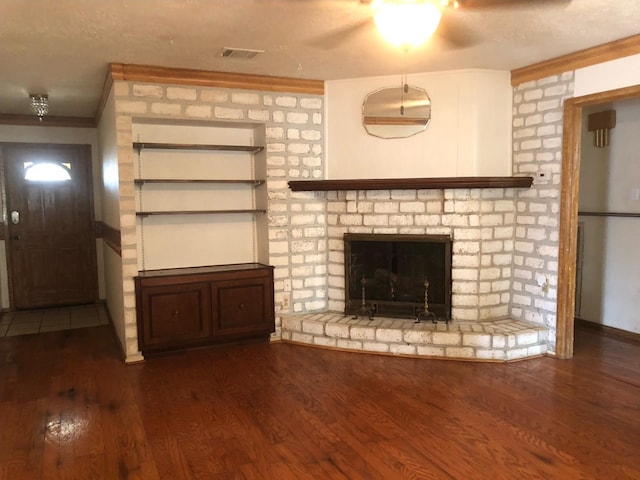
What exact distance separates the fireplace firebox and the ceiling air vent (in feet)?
5.86

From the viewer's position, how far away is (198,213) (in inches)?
173

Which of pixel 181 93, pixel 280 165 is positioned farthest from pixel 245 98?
pixel 280 165

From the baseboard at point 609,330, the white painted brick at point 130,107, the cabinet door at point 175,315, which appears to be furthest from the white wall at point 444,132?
the baseboard at point 609,330

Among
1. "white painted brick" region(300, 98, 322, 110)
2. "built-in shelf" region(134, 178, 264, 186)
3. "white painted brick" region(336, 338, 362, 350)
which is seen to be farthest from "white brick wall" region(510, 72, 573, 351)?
"built-in shelf" region(134, 178, 264, 186)

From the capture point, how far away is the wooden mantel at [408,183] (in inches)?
160

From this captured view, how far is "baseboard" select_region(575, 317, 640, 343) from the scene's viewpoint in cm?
451

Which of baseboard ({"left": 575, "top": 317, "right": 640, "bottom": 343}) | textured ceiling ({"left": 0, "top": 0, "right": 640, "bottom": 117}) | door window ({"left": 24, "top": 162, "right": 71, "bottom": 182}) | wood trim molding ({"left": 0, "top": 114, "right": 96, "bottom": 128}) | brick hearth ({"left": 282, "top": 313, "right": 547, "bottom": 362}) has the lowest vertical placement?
baseboard ({"left": 575, "top": 317, "right": 640, "bottom": 343})

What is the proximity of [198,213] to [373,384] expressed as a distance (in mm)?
2132

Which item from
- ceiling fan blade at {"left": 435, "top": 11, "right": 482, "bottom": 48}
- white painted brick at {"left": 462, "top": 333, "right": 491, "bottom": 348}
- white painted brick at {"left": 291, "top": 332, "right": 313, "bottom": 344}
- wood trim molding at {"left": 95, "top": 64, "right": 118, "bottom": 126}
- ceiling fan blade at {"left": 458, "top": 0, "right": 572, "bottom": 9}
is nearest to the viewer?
ceiling fan blade at {"left": 458, "top": 0, "right": 572, "bottom": 9}

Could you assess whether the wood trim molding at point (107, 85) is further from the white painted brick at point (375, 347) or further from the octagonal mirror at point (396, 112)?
the white painted brick at point (375, 347)

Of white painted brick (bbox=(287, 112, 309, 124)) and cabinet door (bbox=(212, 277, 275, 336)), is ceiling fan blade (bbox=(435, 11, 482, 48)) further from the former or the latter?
cabinet door (bbox=(212, 277, 275, 336))

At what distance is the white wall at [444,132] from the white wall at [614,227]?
3.87ft

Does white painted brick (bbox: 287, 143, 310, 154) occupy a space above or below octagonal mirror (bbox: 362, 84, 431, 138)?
below

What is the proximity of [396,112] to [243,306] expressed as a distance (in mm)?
2194
